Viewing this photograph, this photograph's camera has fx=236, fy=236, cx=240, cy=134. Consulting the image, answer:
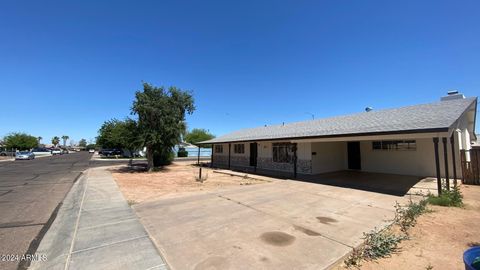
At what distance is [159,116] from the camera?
1909 cm

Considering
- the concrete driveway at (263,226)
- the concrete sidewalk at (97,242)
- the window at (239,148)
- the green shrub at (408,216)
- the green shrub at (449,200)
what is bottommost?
the concrete sidewalk at (97,242)

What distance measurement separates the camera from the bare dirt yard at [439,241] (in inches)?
155

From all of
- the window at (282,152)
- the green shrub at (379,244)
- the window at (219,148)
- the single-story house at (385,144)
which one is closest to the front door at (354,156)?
the single-story house at (385,144)

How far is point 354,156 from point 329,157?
1.86m

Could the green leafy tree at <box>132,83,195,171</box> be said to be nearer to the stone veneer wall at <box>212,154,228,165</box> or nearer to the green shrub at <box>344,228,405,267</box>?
the stone veneer wall at <box>212,154,228,165</box>

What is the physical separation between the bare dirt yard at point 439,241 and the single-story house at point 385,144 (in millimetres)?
3082

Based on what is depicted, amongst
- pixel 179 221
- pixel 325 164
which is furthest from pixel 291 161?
pixel 179 221

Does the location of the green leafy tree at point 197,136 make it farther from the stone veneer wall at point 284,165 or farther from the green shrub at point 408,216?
the green shrub at point 408,216

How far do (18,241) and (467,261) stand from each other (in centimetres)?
759

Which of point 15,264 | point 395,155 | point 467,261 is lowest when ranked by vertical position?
point 15,264

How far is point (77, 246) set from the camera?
4.69m

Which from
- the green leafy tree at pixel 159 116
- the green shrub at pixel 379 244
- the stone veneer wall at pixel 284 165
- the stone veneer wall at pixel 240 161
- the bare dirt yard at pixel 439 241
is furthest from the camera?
the stone veneer wall at pixel 240 161

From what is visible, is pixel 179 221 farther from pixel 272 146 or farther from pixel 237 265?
pixel 272 146

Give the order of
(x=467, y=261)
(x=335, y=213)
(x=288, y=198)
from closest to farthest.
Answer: (x=467, y=261) → (x=335, y=213) → (x=288, y=198)
